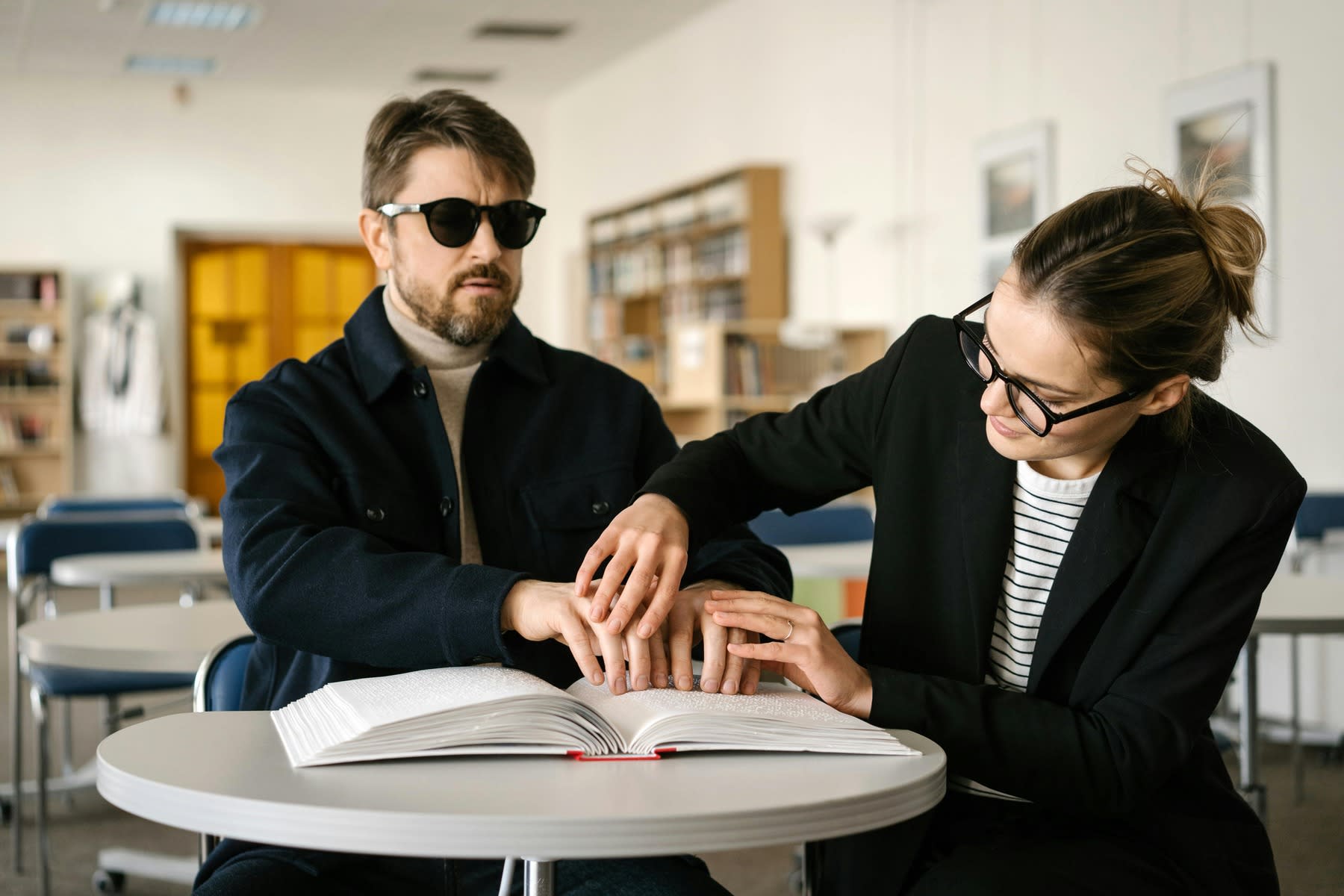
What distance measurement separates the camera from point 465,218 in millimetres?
1863

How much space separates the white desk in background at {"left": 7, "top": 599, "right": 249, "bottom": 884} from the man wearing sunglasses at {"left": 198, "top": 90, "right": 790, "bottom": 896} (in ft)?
1.89

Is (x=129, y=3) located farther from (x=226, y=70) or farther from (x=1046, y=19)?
(x=1046, y=19)

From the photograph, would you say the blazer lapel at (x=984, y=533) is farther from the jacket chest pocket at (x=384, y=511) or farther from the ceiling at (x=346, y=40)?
the ceiling at (x=346, y=40)

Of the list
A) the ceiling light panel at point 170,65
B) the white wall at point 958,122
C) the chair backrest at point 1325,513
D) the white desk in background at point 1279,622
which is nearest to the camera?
the white desk in background at point 1279,622

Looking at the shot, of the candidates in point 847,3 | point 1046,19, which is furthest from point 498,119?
point 847,3

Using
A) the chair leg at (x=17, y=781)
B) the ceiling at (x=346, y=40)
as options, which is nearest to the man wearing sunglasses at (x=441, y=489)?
the chair leg at (x=17, y=781)

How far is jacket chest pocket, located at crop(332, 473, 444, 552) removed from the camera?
172 centimetres

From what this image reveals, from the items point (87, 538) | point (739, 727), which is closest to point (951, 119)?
point (87, 538)

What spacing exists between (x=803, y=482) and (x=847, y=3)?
616 cm

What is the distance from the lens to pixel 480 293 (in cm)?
189

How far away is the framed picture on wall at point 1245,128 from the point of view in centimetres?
485

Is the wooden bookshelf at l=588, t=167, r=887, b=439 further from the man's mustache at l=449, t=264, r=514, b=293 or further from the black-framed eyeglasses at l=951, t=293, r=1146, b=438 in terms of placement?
the black-framed eyeglasses at l=951, t=293, r=1146, b=438

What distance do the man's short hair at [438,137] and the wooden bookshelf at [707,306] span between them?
14.1ft

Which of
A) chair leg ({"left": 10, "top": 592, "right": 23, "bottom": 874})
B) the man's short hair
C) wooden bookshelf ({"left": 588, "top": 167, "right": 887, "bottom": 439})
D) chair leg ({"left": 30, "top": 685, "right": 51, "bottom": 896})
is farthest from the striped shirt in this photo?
wooden bookshelf ({"left": 588, "top": 167, "right": 887, "bottom": 439})
